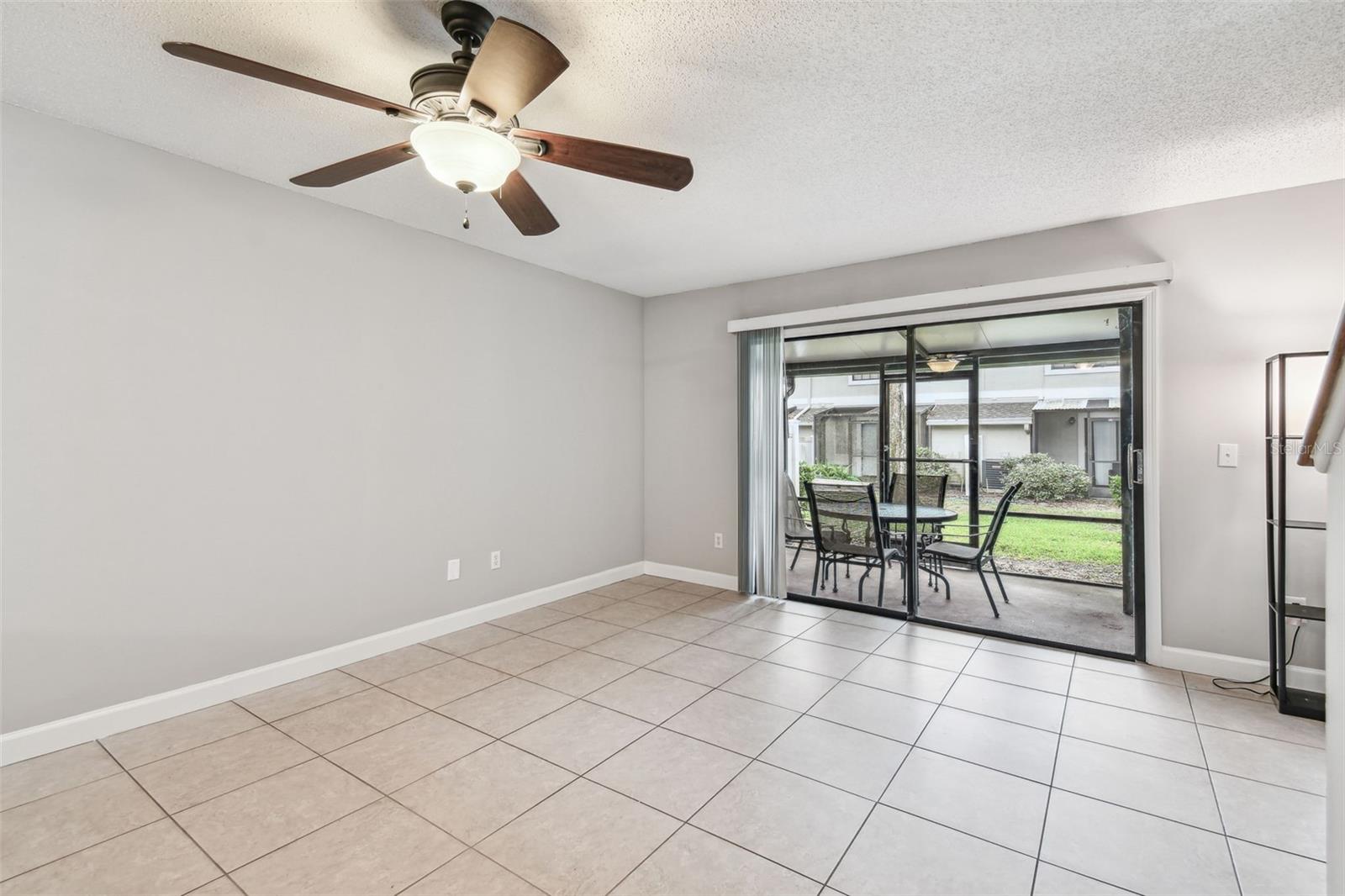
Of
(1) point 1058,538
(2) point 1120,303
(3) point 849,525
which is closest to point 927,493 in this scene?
(3) point 849,525

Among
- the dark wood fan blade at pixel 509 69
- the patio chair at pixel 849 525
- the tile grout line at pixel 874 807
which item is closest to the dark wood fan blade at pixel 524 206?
the dark wood fan blade at pixel 509 69

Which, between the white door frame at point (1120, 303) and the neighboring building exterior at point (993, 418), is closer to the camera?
the white door frame at point (1120, 303)

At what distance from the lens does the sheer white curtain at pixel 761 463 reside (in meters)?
4.39

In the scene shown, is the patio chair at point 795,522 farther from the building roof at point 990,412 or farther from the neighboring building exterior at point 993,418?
the building roof at point 990,412

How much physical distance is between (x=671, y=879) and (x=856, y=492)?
10.7 ft

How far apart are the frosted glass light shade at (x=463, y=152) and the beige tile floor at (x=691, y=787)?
207cm

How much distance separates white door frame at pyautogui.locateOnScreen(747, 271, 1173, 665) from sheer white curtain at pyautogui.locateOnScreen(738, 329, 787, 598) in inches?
37.6

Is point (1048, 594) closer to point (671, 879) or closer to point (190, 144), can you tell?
point (671, 879)

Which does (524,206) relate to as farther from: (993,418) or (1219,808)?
(993,418)

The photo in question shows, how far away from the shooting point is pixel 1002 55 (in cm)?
188

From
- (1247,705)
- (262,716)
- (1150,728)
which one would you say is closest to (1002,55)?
(1150,728)

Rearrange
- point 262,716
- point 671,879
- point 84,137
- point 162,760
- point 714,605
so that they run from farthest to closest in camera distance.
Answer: point 714,605
point 262,716
point 84,137
point 162,760
point 671,879

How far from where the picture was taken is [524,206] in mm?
2270

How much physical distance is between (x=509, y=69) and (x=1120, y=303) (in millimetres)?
3403
